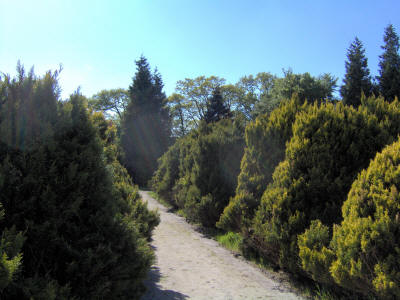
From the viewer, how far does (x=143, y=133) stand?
28.3 meters

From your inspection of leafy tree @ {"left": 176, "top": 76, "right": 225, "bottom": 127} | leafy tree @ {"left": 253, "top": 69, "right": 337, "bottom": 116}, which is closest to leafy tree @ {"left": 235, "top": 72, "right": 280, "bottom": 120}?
leafy tree @ {"left": 176, "top": 76, "right": 225, "bottom": 127}

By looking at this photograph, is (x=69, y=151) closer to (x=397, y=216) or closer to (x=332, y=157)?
(x=397, y=216)

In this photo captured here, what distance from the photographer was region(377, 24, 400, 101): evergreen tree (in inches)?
907

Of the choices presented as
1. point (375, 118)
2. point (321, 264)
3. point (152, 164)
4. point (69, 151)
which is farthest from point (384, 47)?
point (69, 151)

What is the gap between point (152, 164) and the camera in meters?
28.0

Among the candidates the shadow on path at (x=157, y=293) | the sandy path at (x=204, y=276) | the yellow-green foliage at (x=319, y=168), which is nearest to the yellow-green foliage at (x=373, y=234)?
the yellow-green foliage at (x=319, y=168)

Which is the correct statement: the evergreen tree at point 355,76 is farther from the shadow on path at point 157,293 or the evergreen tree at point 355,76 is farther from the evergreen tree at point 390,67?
the shadow on path at point 157,293

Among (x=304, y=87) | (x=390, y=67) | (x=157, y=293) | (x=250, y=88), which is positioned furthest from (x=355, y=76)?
(x=157, y=293)

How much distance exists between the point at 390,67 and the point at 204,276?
26.3 metres

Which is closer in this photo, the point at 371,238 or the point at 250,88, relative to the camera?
the point at 371,238

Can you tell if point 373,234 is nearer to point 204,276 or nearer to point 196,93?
point 204,276

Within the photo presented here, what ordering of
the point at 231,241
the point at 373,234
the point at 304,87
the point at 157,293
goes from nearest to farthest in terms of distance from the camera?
the point at 373,234 → the point at 157,293 → the point at 231,241 → the point at 304,87

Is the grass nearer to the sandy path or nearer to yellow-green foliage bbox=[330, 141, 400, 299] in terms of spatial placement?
the sandy path

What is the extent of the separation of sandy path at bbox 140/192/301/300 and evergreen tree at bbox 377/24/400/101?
73.8 ft
